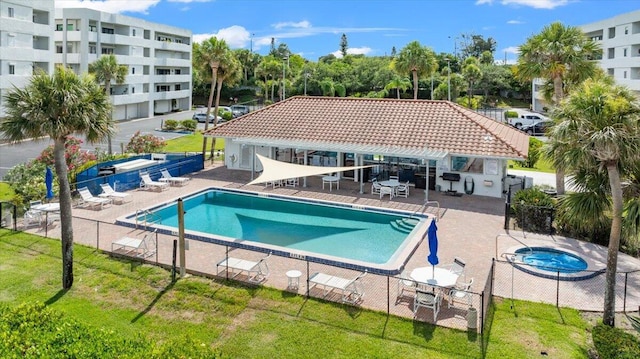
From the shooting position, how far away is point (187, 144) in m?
47.3

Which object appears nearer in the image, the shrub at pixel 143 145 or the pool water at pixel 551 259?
the pool water at pixel 551 259

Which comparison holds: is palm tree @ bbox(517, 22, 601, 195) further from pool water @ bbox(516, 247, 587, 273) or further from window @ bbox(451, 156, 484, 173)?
pool water @ bbox(516, 247, 587, 273)

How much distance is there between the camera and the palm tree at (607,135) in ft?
39.4

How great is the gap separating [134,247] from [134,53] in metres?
58.4

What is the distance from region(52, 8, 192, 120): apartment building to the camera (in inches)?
2456

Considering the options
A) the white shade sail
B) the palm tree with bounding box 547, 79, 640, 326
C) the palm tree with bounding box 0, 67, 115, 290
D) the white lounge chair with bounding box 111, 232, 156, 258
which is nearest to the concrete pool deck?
the white lounge chair with bounding box 111, 232, 156, 258

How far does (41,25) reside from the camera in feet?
169

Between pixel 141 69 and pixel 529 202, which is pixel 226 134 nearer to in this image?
pixel 529 202

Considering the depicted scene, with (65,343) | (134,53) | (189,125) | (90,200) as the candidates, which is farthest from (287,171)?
(134,53)

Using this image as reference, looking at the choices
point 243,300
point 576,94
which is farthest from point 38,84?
point 576,94

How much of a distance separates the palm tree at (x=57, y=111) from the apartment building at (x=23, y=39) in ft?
114

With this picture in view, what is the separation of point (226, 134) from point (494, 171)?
1711 centimetres

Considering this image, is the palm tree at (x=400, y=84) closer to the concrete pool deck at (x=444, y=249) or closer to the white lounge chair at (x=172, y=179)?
the concrete pool deck at (x=444, y=249)

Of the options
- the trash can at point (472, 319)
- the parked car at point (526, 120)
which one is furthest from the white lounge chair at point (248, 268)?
the parked car at point (526, 120)
